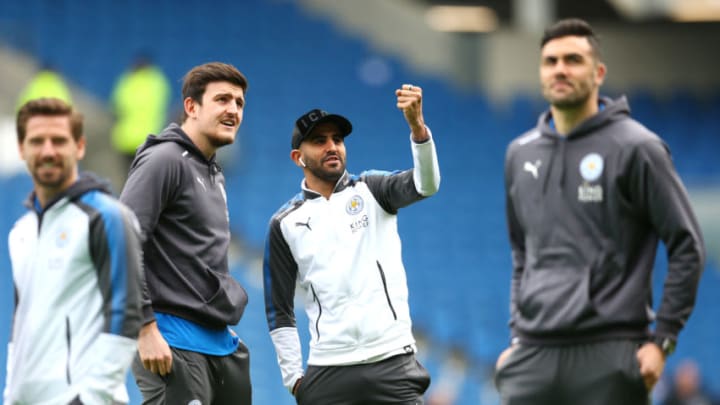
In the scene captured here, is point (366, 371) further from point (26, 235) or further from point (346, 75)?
point (346, 75)

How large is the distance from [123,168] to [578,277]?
37.8ft

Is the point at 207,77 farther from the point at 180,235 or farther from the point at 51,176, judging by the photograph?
the point at 51,176

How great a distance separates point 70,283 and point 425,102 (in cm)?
1551

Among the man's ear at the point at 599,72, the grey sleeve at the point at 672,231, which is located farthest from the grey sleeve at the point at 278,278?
the grey sleeve at the point at 672,231

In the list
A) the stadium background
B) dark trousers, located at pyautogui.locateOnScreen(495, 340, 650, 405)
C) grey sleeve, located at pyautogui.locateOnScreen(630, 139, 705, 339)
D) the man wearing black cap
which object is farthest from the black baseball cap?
the stadium background

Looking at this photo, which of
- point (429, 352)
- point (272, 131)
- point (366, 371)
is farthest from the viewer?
point (272, 131)

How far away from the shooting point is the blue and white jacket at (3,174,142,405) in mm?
4324

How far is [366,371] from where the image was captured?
18.6 ft

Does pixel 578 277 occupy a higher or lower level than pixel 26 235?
lower

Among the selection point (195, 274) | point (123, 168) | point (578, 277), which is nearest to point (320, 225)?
point (195, 274)

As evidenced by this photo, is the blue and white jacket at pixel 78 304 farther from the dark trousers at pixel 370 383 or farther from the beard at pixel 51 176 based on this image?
the dark trousers at pixel 370 383

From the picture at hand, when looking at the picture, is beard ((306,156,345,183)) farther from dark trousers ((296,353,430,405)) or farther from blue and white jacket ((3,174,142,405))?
blue and white jacket ((3,174,142,405))

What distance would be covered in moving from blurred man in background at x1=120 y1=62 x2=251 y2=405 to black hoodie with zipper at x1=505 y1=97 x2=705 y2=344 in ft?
5.28

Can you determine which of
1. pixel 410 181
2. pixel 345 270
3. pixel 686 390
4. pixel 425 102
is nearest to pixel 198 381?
pixel 345 270
